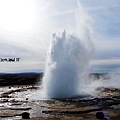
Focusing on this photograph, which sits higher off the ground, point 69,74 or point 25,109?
point 69,74

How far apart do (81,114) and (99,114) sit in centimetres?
341

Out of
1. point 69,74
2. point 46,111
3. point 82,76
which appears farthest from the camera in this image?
point 82,76

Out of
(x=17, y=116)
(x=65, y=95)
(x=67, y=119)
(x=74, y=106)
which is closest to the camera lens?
(x=67, y=119)

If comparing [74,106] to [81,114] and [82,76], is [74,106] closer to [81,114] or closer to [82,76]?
[81,114]

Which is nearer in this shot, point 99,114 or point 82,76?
point 99,114

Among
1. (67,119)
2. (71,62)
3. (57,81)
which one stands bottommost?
(67,119)

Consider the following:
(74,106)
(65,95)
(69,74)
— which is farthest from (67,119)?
(69,74)

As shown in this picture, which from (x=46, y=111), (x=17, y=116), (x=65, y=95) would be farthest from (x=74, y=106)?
(x=65, y=95)

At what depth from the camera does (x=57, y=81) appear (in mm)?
48844

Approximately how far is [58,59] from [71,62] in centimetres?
235

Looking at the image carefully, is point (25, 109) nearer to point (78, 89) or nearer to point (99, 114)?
point (99, 114)

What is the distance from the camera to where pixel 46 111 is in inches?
1236

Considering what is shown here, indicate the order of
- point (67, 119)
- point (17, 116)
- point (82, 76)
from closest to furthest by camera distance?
point (67, 119)
point (17, 116)
point (82, 76)

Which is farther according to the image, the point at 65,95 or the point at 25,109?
the point at 65,95
